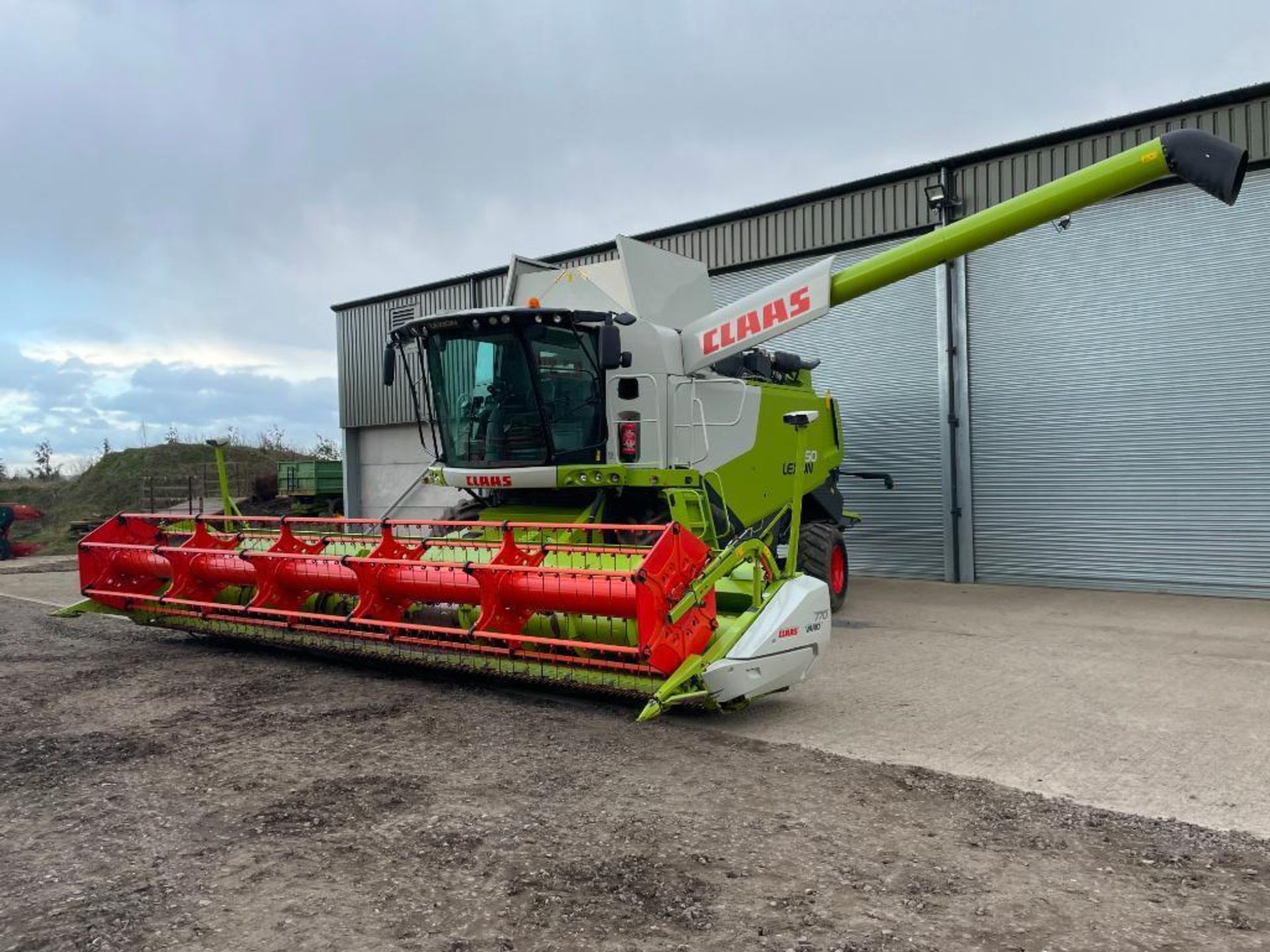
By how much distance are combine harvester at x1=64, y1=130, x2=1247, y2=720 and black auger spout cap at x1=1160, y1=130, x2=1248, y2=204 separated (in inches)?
0.6

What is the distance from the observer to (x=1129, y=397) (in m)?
11.8

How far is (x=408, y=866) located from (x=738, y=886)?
3.92 feet

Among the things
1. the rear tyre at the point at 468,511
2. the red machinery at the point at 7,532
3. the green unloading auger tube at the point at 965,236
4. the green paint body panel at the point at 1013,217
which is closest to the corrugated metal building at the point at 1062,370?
the rear tyre at the point at 468,511

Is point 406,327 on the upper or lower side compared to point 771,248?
lower

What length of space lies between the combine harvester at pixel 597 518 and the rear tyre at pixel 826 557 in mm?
31

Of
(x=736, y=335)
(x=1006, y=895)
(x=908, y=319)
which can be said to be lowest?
(x=1006, y=895)

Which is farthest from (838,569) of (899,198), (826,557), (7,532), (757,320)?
(7,532)

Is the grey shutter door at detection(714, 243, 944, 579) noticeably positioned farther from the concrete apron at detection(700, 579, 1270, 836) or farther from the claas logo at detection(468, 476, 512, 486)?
the claas logo at detection(468, 476, 512, 486)

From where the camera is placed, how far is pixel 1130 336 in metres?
11.8

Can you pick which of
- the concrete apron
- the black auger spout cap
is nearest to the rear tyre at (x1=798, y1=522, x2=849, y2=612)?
the concrete apron

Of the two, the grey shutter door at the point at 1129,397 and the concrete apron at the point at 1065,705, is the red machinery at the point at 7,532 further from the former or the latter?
the grey shutter door at the point at 1129,397

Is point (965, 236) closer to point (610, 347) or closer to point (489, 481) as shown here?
point (610, 347)

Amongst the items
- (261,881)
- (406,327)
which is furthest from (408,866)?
(406,327)

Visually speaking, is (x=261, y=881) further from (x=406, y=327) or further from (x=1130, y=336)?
(x=1130, y=336)
